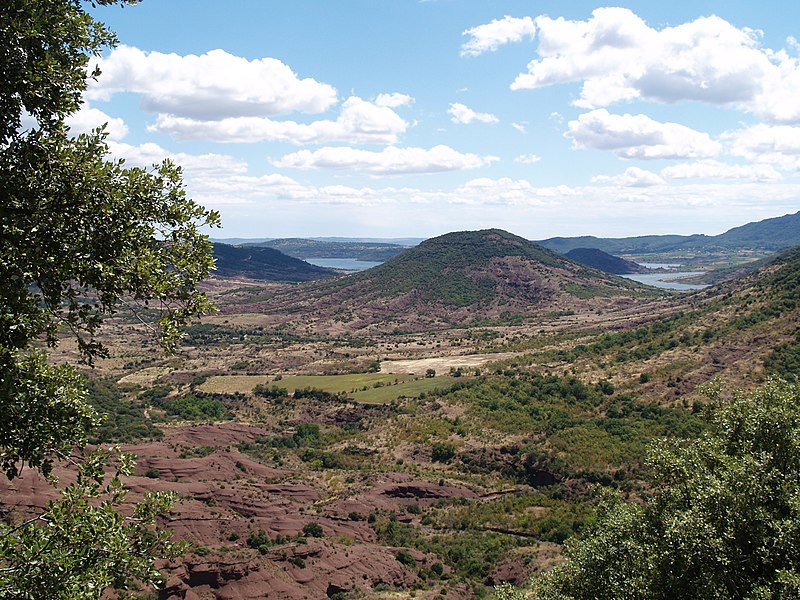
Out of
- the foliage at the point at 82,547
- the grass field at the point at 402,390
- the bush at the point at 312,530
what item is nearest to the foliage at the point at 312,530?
the bush at the point at 312,530

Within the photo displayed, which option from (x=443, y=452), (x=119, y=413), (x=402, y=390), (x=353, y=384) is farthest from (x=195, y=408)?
(x=443, y=452)

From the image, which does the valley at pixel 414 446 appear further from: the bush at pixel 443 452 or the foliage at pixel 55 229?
the foliage at pixel 55 229

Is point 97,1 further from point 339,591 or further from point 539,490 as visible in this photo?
point 539,490

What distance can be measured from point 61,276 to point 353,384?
101787 millimetres

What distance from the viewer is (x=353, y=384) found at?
109 m

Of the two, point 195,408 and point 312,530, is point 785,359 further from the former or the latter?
point 195,408

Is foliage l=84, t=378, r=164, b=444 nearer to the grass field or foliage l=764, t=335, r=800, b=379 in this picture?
the grass field

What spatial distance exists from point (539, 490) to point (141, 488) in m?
41.0

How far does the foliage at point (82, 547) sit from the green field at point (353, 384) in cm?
8584

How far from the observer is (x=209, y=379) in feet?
385

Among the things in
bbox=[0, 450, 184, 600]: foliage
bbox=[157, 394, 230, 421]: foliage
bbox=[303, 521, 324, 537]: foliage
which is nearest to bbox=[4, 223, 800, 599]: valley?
bbox=[303, 521, 324, 537]: foliage

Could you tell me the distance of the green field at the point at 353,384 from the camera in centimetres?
9919

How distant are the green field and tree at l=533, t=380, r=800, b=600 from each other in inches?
2993

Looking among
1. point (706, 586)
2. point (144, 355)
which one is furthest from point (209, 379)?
point (706, 586)
